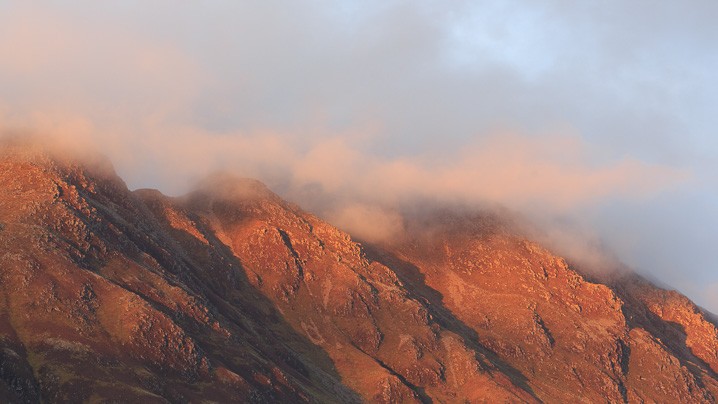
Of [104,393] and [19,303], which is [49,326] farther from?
[104,393]

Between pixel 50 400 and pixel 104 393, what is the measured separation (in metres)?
13.7

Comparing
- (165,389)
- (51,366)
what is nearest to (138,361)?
(165,389)

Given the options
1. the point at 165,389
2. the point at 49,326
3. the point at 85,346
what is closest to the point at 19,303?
the point at 49,326

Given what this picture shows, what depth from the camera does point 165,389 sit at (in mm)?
188875

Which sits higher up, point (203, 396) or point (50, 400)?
point (203, 396)

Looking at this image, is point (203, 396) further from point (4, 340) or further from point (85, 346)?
point (4, 340)

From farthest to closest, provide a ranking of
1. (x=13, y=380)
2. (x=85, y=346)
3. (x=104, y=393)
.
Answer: (x=85, y=346) → (x=104, y=393) → (x=13, y=380)

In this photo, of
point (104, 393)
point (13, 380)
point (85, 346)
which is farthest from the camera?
point (85, 346)

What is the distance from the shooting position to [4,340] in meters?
174

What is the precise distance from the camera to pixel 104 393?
170000mm

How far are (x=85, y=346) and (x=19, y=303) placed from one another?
28.2 m

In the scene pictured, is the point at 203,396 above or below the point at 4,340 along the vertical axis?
above

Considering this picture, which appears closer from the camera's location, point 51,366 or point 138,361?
point 51,366

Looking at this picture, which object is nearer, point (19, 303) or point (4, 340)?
point (4, 340)
